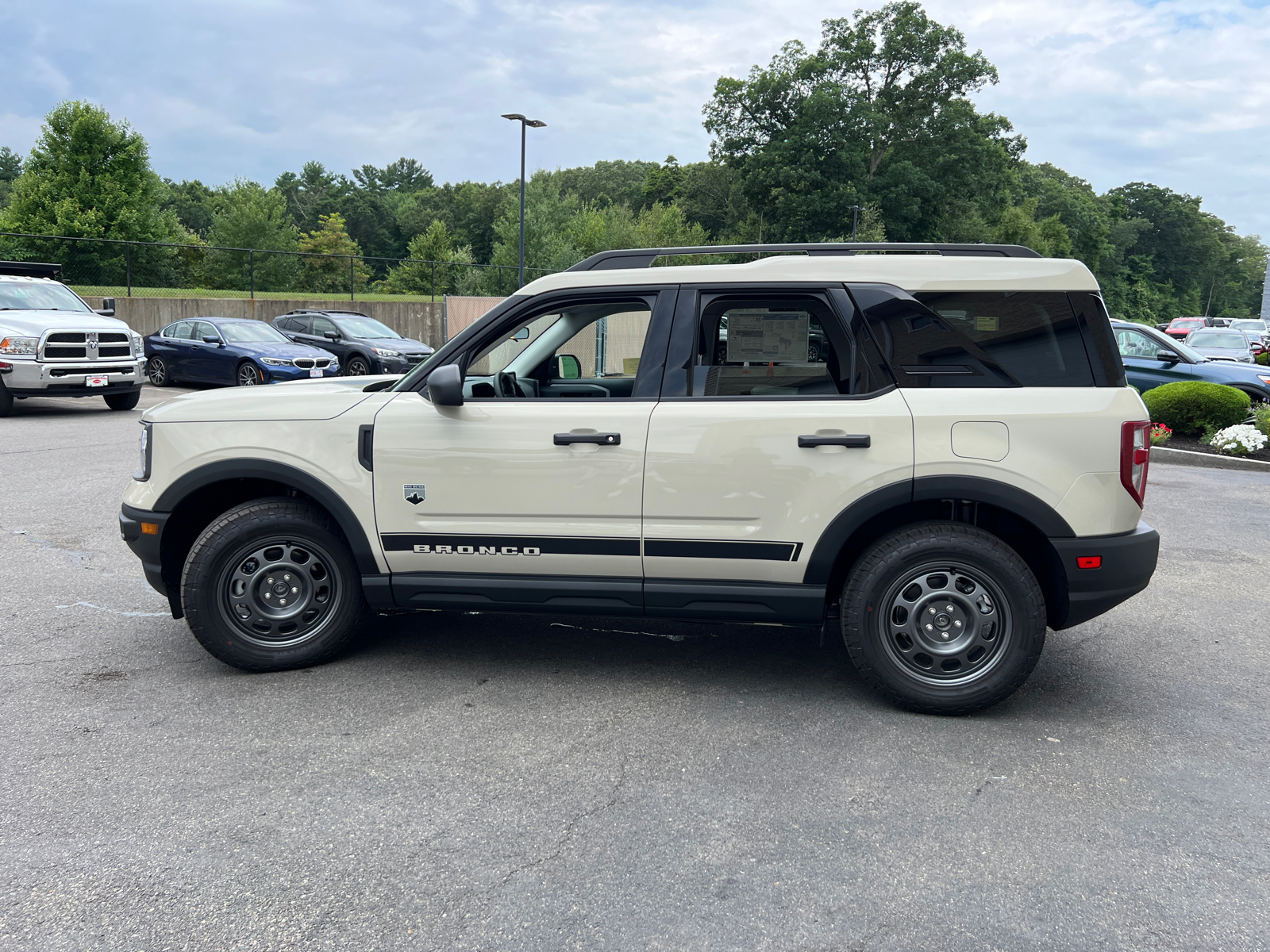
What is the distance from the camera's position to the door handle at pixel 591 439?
4148 millimetres

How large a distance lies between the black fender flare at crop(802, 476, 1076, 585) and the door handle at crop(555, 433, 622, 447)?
0.96m

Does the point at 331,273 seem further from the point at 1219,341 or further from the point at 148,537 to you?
the point at 148,537

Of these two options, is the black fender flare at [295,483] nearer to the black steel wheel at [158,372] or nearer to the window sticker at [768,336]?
the window sticker at [768,336]

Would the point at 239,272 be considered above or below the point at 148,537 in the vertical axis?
above

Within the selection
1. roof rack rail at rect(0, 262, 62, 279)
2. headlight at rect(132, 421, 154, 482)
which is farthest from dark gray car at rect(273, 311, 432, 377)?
headlight at rect(132, 421, 154, 482)

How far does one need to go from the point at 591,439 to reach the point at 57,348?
13436mm

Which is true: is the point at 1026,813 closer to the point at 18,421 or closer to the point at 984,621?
the point at 984,621

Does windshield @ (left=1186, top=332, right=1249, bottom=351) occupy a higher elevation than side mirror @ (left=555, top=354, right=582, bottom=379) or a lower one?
higher

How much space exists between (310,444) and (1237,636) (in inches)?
196

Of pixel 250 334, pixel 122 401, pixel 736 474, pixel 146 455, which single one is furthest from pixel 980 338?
pixel 250 334

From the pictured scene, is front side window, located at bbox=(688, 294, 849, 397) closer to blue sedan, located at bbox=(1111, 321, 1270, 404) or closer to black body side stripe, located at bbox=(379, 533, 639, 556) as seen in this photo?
black body side stripe, located at bbox=(379, 533, 639, 556)

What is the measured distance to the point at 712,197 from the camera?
82562mm

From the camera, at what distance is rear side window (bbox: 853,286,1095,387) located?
4.04 m

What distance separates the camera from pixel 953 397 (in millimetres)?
4051
